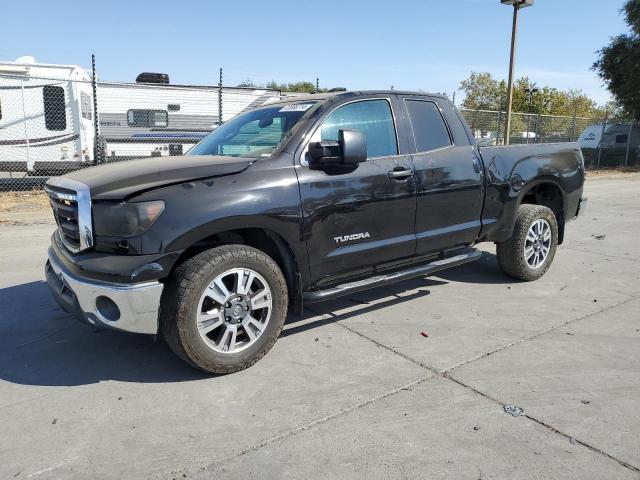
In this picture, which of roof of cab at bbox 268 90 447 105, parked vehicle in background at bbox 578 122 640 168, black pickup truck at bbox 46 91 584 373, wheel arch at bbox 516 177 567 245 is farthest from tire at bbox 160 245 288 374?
parked vehicle in background at bbox 578 122 640 168

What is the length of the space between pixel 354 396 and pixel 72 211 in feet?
7.09

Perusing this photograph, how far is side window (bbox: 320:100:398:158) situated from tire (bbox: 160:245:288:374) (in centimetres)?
121

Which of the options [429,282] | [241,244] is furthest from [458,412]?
[429,282]

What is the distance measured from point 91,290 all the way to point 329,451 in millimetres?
1680

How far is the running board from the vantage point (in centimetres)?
380

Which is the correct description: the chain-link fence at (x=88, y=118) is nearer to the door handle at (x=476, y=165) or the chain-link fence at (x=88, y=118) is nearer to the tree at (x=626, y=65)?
the door handle at (x=476, y=165)

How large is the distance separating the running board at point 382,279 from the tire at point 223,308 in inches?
11.9

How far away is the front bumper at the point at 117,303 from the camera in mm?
3041

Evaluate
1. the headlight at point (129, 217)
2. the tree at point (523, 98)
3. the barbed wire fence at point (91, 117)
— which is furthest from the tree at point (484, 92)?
the headlight at point (129, 217)

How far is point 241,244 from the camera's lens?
11.8ft

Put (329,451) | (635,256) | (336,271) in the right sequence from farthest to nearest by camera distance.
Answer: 1. (635,256)
2. (336,271)
3. (329,451)

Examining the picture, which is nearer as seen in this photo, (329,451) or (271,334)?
(329,451)

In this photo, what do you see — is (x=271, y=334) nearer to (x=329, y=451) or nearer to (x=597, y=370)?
(x=329, y=451)

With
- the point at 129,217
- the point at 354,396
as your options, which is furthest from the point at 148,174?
the point at 354,396
